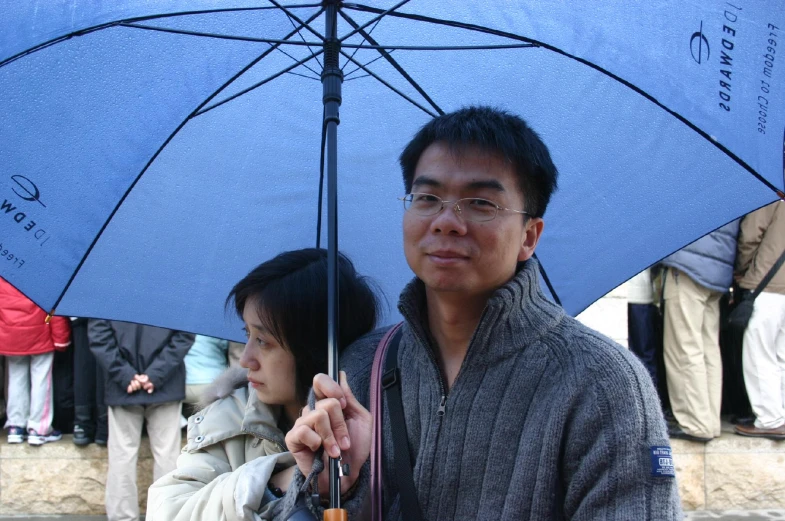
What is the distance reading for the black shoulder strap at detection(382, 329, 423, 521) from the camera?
1725mm

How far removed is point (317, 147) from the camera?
2.67m

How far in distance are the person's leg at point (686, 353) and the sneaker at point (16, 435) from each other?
5294 mm

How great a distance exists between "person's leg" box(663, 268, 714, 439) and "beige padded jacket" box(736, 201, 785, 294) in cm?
38

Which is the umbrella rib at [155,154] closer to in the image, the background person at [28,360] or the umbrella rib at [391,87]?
the umbrella rib at [391,87]

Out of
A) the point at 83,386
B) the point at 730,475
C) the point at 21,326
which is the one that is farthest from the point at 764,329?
the point at 21,326

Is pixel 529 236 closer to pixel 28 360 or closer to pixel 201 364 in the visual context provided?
pixel 201 364

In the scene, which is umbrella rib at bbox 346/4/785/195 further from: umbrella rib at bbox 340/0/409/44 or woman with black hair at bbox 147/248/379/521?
woman with black hair at bbox 147/248/379/521

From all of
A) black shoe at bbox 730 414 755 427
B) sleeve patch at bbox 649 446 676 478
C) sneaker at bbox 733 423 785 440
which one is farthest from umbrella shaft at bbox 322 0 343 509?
black shoe at bbox 730 414 755 427

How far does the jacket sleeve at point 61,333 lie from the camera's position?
19.9ft

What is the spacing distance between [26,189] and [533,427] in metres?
1.63

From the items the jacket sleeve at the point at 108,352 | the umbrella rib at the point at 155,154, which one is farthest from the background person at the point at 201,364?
the umbrella rib at the point at 155,154

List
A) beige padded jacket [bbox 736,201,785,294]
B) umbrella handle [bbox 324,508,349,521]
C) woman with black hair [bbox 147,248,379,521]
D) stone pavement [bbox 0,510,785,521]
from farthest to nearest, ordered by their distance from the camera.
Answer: beige padded jacket [bbox 736,201,785,294], stone pavement [bbox 0,510,785,521], woman with black hair [bbox 147,248,379,521], umbrella handle [bbox 324,508,349,521]

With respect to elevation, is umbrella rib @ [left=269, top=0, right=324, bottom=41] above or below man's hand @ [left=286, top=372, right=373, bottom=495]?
above

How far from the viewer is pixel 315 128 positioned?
8.65ft
